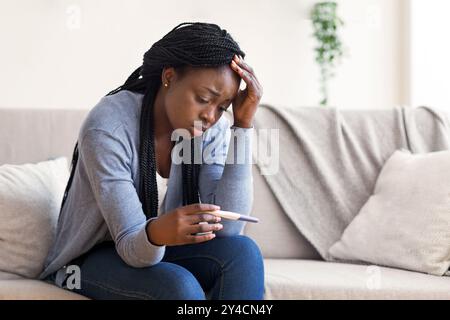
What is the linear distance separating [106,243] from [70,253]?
8 centimetres

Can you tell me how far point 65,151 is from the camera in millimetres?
1813

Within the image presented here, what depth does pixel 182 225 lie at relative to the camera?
1.08 metres

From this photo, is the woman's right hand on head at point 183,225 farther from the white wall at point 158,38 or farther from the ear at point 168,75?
the white wall at point 158,38

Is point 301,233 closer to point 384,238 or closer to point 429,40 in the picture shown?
point 384,238

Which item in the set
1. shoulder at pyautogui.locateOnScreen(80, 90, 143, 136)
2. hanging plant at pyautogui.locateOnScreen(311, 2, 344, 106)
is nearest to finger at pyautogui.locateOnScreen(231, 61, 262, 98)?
shoulder at pyautogui.locateOnScreen(80, 90, 143, 136)

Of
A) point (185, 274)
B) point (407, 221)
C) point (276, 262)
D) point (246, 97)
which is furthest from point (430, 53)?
point (185, 274)

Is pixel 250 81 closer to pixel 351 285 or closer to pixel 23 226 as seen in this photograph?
pixel 351 285

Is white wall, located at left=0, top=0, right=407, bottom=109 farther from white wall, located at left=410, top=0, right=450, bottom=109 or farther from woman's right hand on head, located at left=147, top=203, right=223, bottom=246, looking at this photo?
woman's right hand on head, located at left=147, top=203, right=223, bottom=246

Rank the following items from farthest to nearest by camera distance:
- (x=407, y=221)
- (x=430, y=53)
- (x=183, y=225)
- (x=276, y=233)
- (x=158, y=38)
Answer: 1. (x=430, y=53)
2. (x=158, y=38)
3. (x=276, y=233)
4. (x=407, y=221)
5. (x=183, y=225)

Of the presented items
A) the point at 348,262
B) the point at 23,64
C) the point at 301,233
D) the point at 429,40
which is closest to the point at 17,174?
the point at 301,233

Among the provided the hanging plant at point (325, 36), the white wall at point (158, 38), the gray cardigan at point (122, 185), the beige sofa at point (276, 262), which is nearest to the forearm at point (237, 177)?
the gray cardigan at point (122, 185)

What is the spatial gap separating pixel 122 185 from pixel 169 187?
23 centimetres

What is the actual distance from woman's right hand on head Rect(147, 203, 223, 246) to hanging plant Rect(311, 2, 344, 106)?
2.45 meters

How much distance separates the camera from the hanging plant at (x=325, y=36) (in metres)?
3.45
